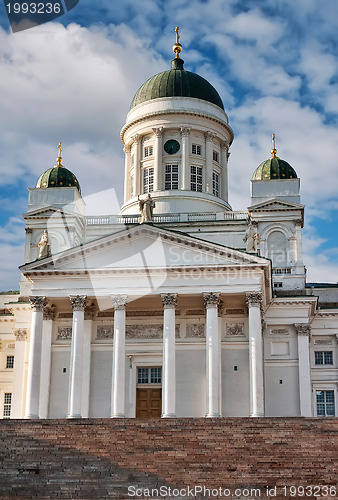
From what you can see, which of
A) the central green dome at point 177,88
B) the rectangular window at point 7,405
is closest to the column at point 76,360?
the rectangular window at point 7,405

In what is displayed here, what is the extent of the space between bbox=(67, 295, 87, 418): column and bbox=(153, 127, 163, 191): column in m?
14.9

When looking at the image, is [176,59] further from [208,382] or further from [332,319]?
[208,382]

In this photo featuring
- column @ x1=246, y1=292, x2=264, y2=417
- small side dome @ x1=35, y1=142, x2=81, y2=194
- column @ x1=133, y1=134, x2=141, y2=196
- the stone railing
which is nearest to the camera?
column @ x1=246, y1=292, x2=264, y2=417

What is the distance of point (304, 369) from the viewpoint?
44.0 meters

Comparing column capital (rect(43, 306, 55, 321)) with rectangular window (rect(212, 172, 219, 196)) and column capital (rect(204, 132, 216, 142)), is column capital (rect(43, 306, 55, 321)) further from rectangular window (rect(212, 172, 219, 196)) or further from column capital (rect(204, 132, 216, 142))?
column capital (rect(204, 132, 216, 142))

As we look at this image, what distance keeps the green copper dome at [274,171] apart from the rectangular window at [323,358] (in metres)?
10.5

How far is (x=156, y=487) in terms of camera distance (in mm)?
25219

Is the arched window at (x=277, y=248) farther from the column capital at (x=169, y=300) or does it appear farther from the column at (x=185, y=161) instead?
the column capital at (x=169, y=300)

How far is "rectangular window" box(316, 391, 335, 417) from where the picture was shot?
151 feet

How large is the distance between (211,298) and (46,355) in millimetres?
9171

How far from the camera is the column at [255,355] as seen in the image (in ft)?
125

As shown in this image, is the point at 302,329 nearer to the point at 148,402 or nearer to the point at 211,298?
the point at 211,298

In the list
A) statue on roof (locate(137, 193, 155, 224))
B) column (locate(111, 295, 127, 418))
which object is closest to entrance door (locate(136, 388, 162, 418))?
column (locate(111, 295, 127, 418))

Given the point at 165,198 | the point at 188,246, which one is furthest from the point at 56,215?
the point at 188,246
